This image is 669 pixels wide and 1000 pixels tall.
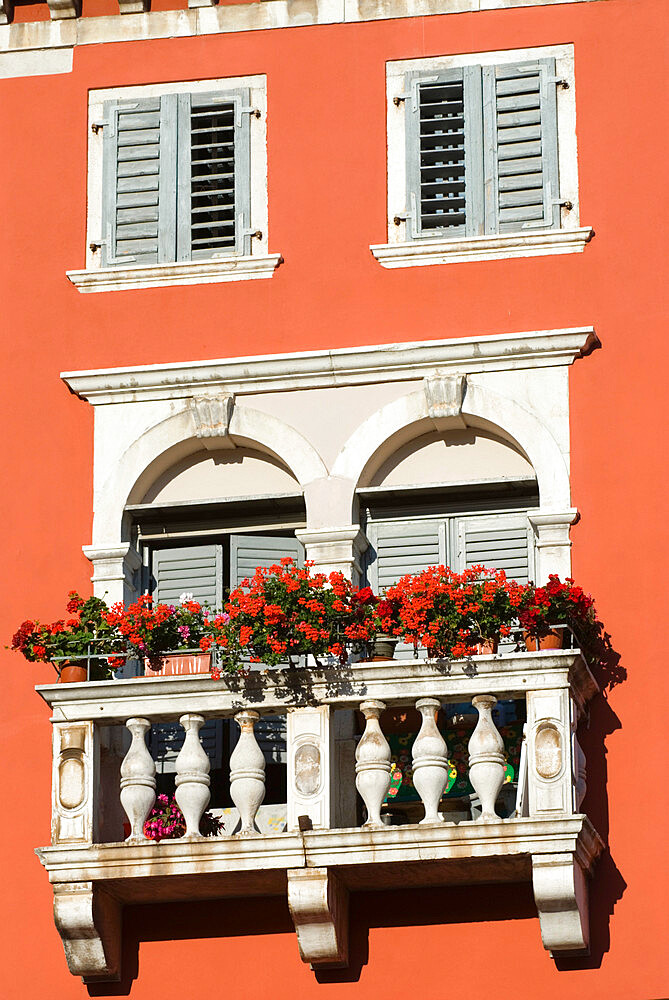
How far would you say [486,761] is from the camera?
15969 mm

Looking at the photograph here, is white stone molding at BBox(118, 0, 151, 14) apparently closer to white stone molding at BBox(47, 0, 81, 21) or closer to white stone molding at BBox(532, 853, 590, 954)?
white stone molding at BBox(47, 0, 81, 21)

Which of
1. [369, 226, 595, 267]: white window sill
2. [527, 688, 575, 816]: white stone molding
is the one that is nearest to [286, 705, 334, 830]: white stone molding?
[527, 688, 575, 816]: white stone molding

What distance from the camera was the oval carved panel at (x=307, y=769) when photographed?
53.1 feet

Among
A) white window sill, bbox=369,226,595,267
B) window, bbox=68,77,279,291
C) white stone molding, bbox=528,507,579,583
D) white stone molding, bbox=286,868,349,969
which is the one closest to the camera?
white stone molding, bbox=286,868,349,969

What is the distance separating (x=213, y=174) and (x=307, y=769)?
202 inches

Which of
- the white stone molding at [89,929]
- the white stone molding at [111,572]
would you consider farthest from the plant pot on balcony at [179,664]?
the white stone molding at [89,929]

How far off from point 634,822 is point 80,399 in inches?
198

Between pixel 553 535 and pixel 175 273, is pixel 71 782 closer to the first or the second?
pixel 553 535

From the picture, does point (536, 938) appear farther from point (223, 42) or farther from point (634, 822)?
point (223, 42)

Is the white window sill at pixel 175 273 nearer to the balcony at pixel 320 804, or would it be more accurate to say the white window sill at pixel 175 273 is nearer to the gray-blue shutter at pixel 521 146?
the gray-blue shutter at pixel 521 146

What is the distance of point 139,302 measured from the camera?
740 inches

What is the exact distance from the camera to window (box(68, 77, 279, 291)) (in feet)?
61.7

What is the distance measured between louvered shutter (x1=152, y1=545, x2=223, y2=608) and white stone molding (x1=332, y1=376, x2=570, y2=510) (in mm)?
1115

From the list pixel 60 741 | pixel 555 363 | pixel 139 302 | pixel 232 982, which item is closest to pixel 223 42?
pixel 139 302
